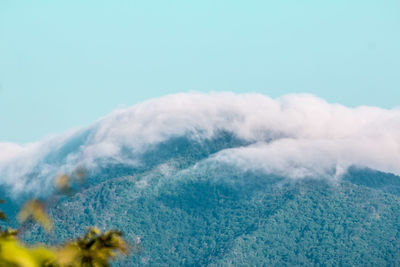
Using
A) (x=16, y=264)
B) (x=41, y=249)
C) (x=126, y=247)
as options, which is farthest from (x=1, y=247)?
(x=126, y=247)

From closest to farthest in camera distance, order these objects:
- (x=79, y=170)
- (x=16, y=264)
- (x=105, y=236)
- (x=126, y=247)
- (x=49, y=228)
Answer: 1. (x=16, y=264)
2. (x=49, y=228)
3. (x=79, y=170)
4. (x=126, y=247)
5. (x=105, y=236)

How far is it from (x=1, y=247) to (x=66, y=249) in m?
2.44

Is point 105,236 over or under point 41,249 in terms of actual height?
under

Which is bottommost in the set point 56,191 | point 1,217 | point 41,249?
point 1,217

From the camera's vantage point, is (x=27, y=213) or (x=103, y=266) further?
(x=103, y=266)

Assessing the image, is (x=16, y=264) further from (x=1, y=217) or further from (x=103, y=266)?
(x=1, y=217)

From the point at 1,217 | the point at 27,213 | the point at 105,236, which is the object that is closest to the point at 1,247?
the point at 27,213

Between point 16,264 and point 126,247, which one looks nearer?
point 16,264

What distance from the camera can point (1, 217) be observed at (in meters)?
19.5

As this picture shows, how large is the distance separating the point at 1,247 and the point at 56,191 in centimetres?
422

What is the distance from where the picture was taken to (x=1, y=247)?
19.3 ft

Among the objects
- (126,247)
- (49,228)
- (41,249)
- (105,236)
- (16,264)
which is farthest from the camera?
(105,236)

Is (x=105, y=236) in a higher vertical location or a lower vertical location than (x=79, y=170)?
lower

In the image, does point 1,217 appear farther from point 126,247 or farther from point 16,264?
point 16,264
